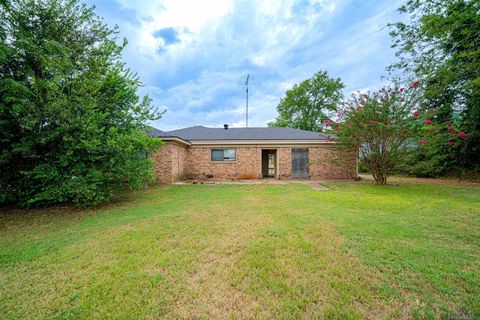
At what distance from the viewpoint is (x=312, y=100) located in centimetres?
2644

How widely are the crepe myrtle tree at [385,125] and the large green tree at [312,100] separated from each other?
17.4 meters

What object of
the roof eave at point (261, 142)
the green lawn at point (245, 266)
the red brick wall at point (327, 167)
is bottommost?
the green lawn at point (245, 266)

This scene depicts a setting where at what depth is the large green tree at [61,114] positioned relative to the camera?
4875 mm

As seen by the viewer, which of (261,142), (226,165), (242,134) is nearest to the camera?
(261,142)

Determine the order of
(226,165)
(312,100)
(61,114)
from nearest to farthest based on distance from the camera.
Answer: (61,114)
(226,165)
(312,100)

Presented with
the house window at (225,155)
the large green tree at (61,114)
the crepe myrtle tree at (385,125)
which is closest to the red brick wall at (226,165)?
the house window at (225,155)

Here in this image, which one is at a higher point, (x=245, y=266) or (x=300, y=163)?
(x=300, y=163)

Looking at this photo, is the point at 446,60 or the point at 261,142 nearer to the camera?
the point at 446,60

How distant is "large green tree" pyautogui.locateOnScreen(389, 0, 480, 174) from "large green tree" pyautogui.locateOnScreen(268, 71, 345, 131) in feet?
47.4

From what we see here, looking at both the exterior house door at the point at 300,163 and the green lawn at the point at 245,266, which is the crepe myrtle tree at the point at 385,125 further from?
the green lawn at the point at 245,266

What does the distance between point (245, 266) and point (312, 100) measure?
2845 centimetres

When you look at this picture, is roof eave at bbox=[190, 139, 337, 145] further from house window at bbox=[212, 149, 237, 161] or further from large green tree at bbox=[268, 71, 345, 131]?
large green tree at bbox=[268, 71, 345, 131]

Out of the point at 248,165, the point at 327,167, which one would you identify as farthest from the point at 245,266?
the point at 327,167

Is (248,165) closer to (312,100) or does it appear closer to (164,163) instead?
(164,163)
